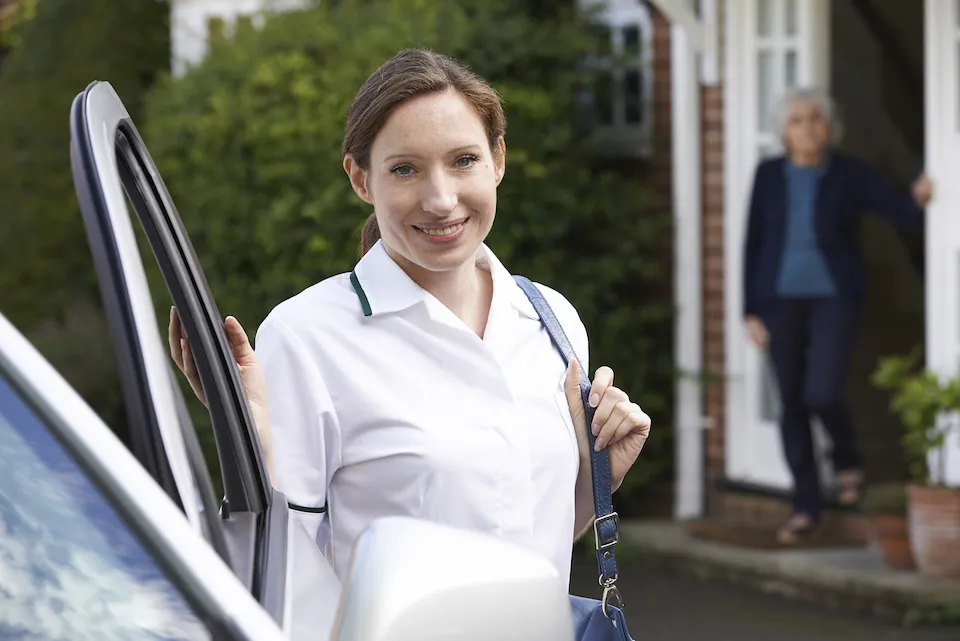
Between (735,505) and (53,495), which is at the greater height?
(53,495)

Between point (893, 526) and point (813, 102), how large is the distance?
1.87m

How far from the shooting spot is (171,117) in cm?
962

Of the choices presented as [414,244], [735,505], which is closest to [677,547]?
[735,505]

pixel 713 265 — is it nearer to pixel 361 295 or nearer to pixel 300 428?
pixel 361 295

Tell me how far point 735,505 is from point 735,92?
6.79ft

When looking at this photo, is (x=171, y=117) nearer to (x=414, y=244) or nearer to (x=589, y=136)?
(x=589, y=136)

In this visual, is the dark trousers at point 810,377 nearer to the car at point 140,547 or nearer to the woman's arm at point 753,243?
the woman's arm at point 753,243

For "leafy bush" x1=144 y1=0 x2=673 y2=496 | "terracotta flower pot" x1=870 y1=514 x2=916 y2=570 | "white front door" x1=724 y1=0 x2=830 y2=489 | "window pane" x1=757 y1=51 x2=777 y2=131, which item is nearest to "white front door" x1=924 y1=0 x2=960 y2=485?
"terracotta flower pot" x1=870 y1=514 x2=916 y2=570

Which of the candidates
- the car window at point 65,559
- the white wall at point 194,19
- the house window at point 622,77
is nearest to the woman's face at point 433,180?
the car window at point 65,559

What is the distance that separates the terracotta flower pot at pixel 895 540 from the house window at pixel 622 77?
2735 mm

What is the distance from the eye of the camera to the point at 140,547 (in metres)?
1.42

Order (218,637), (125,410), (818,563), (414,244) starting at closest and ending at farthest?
(218,637), (125,410), (414,244), (818,563)

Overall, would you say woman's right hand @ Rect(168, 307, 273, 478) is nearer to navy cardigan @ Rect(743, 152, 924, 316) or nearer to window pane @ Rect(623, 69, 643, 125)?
navy cardigan @ Rect(743, 152, 924, 316)

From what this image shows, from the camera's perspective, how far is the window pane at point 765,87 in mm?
8716
